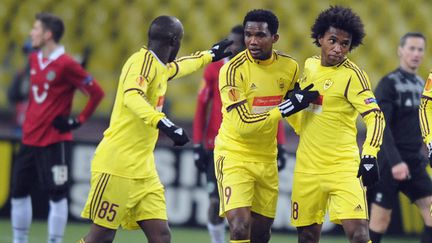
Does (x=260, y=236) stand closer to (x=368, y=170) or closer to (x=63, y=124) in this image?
(x=368, y=170)

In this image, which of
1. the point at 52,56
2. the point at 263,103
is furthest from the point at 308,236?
the point at 52,56

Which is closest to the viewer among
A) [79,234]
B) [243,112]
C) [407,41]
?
[243,112]

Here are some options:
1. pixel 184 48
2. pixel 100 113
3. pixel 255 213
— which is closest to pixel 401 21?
pixel 184 48

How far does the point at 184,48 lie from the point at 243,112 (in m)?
6.65

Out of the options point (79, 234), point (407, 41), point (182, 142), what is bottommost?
point (79, 234)

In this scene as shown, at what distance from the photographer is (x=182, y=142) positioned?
703cm

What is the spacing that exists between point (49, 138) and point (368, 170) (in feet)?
11.1

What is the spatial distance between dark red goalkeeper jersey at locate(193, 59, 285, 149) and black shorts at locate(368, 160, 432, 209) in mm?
1021

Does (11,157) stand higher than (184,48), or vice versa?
(184,48)

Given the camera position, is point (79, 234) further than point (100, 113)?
No

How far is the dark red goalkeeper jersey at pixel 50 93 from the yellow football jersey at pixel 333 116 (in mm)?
2657

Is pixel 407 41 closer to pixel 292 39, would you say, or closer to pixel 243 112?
pixel 243 112

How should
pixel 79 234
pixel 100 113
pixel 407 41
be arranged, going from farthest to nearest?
pixel 100 113 < pixel 79 234 < pixel 407 41

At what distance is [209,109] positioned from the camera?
9852mm
